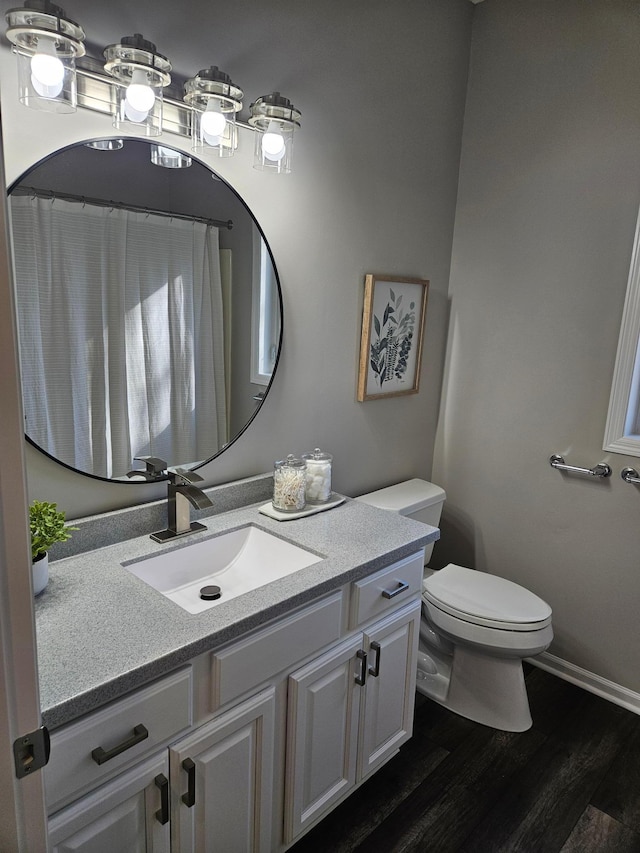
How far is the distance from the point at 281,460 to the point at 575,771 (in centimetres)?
145

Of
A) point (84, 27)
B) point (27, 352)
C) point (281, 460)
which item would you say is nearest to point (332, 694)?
point (281, 460)

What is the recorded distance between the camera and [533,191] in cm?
236

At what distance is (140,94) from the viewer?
141cm

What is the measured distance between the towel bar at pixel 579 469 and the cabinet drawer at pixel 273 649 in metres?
1.31

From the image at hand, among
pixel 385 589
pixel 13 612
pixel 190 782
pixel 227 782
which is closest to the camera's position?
pixel 13 612

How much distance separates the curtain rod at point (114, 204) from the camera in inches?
52.5

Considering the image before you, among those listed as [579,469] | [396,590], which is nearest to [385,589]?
[396,590]

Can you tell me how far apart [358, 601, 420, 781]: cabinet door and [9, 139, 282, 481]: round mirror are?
752mm

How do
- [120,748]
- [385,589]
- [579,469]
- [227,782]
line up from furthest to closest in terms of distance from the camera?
[579,469] → [385,589] → [227,782] → [120,748]

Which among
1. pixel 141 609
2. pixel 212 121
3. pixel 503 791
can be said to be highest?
pixel 212 121

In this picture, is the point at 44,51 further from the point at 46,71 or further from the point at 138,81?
the point at 138,81

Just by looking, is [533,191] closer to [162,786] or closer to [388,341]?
[388,341]

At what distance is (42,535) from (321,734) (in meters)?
0.89

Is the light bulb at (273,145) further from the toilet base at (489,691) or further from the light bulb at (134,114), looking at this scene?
the toilet base at (489,691)
